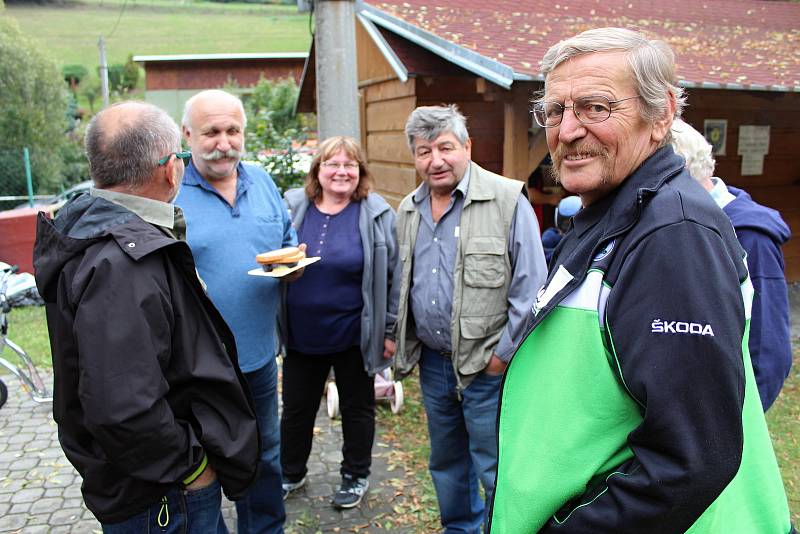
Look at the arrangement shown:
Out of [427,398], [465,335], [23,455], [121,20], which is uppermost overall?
[121,20]

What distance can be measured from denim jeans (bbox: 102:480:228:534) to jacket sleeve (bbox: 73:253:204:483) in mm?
185

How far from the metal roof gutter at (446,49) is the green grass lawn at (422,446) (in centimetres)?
264

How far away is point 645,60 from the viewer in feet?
4.36

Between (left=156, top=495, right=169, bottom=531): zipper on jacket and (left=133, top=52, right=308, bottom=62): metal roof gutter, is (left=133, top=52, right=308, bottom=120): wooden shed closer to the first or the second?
(left=133, top=52, right=308, bottom=62): metal roof gutter

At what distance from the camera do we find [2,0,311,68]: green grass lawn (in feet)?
162

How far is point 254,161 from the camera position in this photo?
25.7 ft

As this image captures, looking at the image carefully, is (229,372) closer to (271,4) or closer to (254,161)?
(254,161)

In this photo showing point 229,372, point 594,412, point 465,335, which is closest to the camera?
point 594,412

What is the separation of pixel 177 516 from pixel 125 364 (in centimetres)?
56

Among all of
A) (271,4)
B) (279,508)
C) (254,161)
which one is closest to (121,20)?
(271,4)

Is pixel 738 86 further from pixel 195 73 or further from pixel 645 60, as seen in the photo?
pixel 195 73

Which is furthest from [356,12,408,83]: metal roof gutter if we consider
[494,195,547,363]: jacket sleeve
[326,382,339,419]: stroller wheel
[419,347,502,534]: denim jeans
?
[419,347,502,534]: denim jeans

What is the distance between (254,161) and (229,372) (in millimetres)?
6215

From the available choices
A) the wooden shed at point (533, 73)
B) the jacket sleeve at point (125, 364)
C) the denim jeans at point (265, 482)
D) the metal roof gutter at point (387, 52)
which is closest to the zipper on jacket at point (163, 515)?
the jacket sleeve at point (125, 364)
